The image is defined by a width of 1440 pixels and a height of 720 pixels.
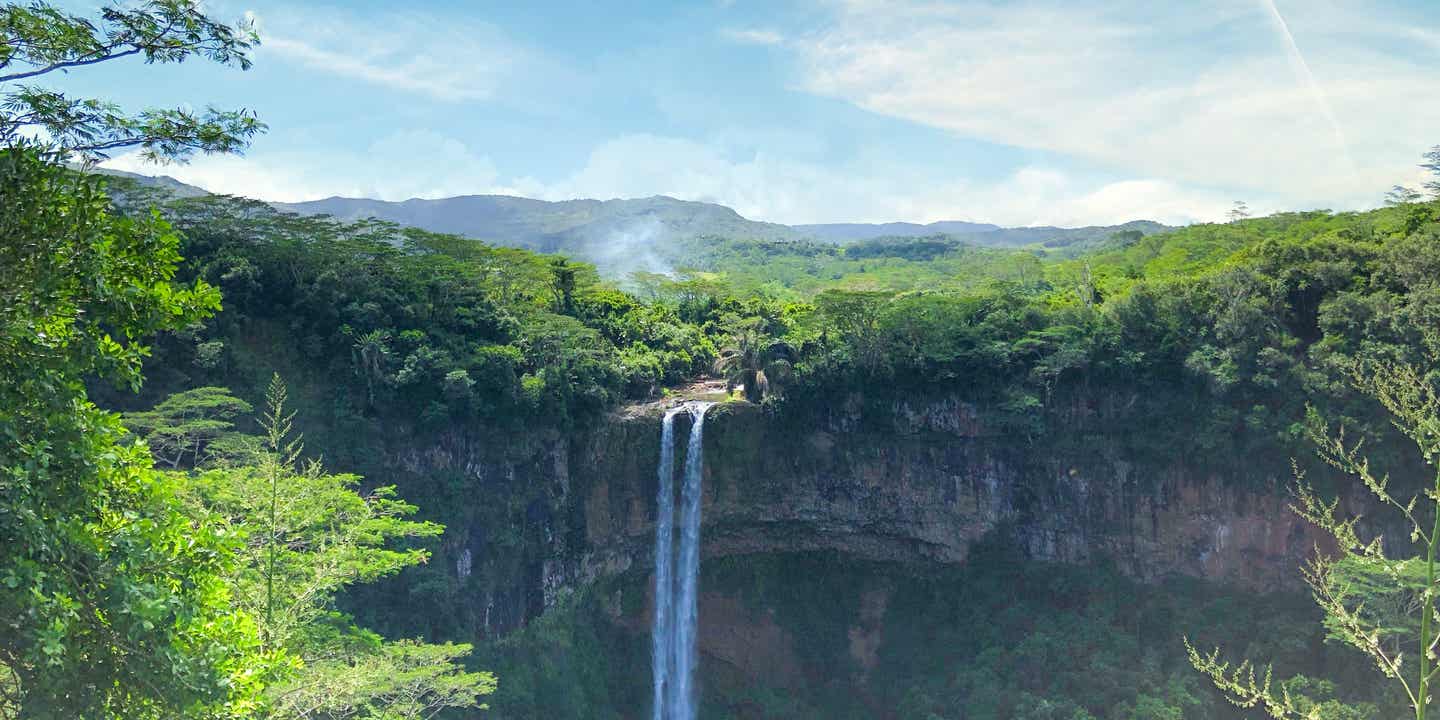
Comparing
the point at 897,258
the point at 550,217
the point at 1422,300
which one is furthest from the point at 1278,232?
the point at 550,217

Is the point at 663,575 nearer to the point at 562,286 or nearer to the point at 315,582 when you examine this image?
the point at 562,286

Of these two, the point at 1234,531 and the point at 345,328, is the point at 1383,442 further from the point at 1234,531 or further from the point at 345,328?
the point at 345,328

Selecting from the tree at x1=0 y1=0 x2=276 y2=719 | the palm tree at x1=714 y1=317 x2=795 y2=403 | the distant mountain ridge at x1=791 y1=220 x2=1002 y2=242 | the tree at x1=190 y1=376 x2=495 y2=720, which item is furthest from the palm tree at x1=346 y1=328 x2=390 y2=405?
the distant mountain ridge at x1=791 y1=220 x2=1002 y2=242

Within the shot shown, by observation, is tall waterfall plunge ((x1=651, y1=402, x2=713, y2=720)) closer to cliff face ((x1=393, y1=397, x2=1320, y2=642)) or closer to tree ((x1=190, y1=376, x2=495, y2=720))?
cliff face ((x1=393, y1=397, x2=1320, y2=642))

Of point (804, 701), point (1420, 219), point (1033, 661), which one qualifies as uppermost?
point (1420, 219)

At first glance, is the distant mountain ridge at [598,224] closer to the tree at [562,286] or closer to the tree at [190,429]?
the tree at [562,286]

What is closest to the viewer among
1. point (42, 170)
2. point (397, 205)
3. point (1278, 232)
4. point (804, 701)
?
point (42, 170)

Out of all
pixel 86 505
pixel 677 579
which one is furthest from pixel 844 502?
pixel 86 505

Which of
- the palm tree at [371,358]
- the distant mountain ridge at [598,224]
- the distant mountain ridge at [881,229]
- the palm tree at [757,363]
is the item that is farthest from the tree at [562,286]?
the distant mountain ridge at [881,229]
